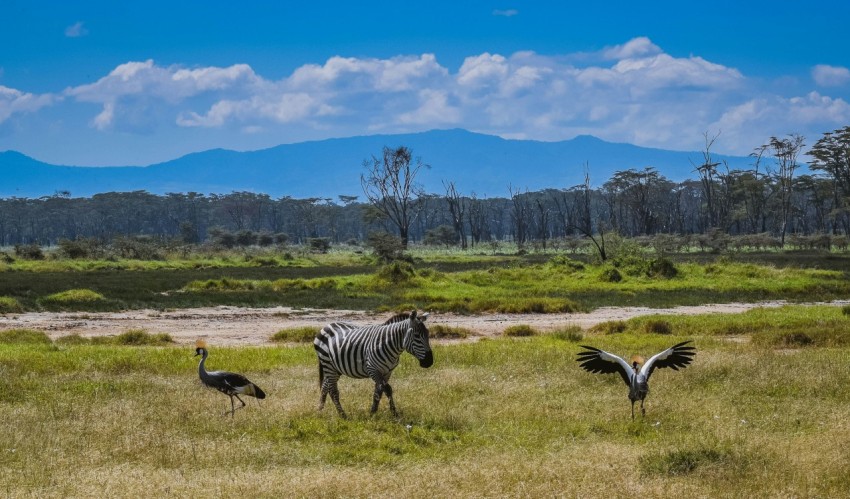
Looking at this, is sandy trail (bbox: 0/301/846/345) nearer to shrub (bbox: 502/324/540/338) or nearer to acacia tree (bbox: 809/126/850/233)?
shrub (bbox: 502/324/540/338)

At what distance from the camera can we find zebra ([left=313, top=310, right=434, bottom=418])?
1158 centimetres

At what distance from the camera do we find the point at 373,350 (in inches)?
468

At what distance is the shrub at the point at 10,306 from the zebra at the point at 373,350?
2442 centimetres

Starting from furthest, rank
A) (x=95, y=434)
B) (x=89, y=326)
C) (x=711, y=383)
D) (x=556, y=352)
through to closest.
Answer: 1. (x=89, y=326)
2. (x=556, y=352)
3. (x=711, y=383)
4. (x=95, y=434)

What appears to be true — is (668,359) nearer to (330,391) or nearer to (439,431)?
(439,431)

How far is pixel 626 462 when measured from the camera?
387 inches

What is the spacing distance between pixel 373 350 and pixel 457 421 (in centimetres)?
148

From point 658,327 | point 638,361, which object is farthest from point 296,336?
point 638,361

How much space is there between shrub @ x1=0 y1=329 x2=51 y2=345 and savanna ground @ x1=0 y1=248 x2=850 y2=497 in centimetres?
7

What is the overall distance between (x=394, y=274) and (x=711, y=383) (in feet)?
99.2

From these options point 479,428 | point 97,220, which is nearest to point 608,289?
point 479,428

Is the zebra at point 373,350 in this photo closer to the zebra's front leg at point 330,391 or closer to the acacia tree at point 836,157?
the zebra's front leg at point 330,391

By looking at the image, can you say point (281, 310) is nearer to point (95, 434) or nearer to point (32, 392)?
point (32, 392)

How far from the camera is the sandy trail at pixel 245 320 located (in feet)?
88.4
